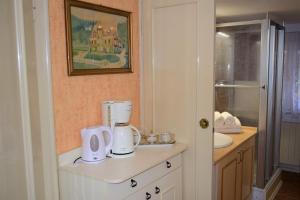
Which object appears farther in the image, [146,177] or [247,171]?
[247,171]

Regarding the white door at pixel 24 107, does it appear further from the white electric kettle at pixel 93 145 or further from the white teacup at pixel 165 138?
the white teacup at pixel 165 138

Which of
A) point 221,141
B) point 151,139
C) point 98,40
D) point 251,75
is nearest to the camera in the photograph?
point 98,40

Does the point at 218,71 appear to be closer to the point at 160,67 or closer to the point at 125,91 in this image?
the point at 160,67

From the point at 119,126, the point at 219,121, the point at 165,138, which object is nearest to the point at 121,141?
the point at 119,126

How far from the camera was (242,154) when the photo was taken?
2611 mm

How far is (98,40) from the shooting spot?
1.83 metres

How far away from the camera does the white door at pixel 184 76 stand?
1.94m

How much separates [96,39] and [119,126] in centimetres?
57

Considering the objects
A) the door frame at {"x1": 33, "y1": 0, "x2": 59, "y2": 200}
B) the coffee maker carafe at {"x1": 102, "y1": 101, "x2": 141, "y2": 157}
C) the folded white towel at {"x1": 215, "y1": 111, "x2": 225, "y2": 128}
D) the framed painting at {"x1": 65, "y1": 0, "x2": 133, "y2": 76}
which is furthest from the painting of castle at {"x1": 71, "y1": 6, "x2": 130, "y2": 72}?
the folded white towel at {"x1": 215, "y1": 111, "x2": 225, "y2": 128}

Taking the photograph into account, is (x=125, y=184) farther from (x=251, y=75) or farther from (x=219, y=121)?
(x=251, y=75)

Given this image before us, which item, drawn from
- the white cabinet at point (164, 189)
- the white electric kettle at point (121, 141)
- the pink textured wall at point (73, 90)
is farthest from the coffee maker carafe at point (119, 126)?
the white cabinet at point (164, 189)

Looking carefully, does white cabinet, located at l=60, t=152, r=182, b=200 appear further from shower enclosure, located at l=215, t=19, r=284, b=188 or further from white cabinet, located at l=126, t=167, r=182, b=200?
shower enclosure, located at l=215, t=19, r=284, b=188

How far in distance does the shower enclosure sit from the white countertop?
1.32m

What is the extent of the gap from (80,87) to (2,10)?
58 centimetres
